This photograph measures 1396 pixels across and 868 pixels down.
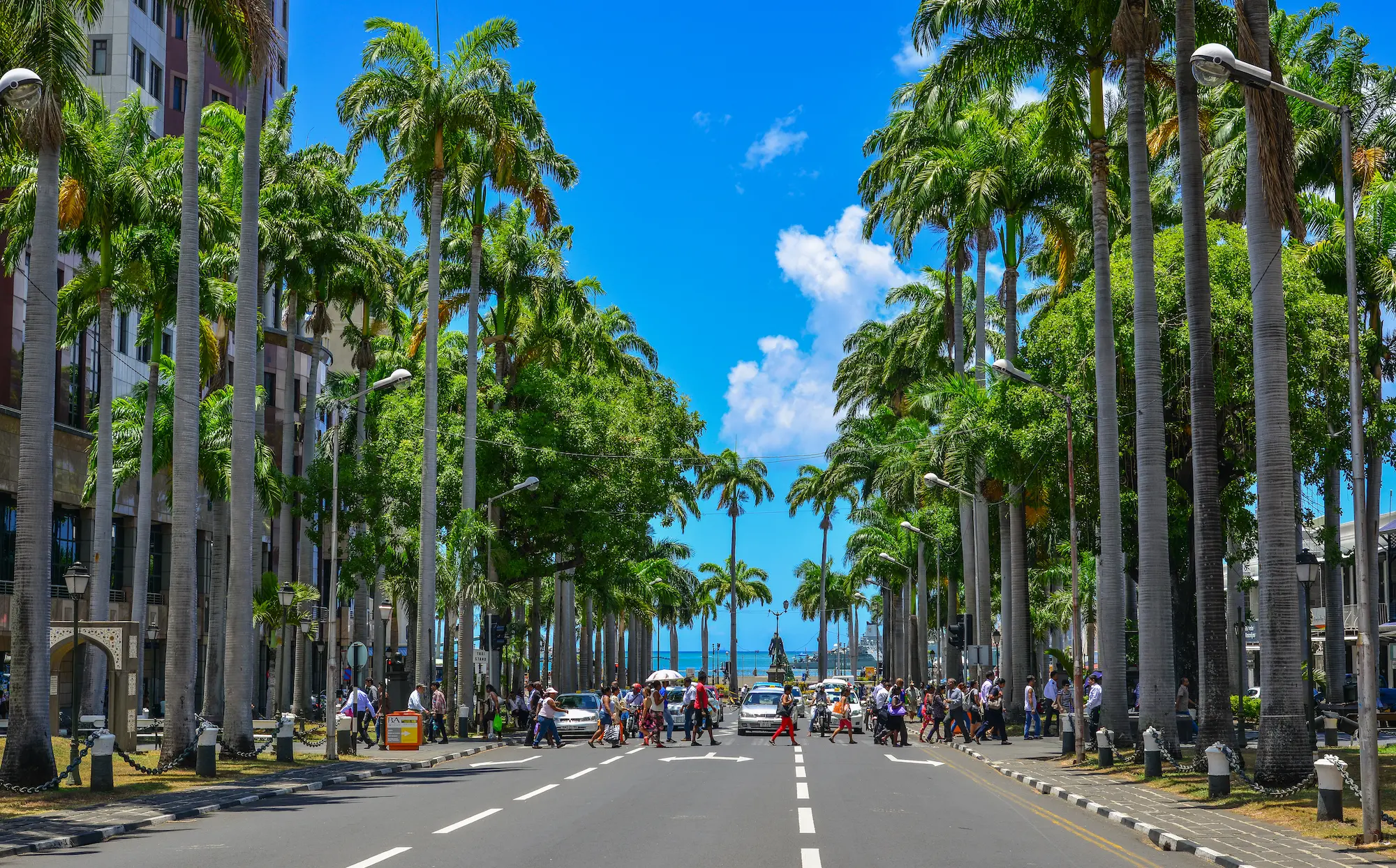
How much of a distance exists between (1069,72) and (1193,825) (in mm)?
18386

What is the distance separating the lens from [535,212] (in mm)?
44719

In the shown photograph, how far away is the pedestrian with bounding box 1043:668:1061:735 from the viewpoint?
134ft

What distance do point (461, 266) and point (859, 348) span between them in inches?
1178

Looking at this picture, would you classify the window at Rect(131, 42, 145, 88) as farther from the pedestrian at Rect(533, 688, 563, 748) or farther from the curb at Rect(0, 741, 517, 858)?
the curb at Rect(0, 741, 517, 858)

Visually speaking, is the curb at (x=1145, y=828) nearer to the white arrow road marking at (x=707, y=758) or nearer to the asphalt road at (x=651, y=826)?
the asphalt road at (x=651, y=826)

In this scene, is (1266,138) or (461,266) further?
(461,266)

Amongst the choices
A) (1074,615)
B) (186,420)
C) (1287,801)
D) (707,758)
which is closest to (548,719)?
(707,758)

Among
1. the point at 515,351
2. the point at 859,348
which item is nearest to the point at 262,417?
the point at 515,351

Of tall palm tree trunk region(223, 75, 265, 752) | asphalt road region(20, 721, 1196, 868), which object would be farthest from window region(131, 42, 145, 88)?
asphalt road region(20, 721, 1196, 868)

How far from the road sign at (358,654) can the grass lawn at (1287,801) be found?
17.5 metres

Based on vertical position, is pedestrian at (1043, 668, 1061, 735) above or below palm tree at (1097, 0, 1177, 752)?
below

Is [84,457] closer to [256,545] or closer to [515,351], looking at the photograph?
[256,545]

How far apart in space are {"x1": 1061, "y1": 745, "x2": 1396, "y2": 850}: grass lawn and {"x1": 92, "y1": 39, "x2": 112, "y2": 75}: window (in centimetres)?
5026

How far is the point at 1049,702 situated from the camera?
41.1 meters
